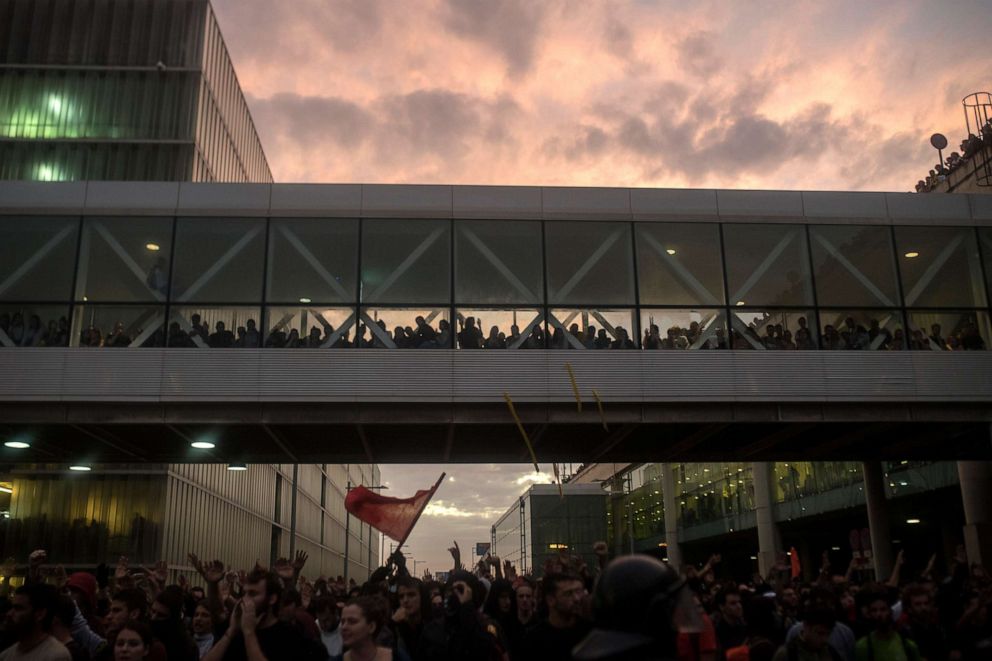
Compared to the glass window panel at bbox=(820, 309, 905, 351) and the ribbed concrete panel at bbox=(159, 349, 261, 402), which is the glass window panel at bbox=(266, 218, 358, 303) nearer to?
the ribbed concrete panel at bbox=(159, 349, 261, 402)

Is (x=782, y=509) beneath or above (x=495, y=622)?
above

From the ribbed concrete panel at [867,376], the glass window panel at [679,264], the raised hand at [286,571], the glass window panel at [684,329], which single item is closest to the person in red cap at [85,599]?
the raised hand at [286,571]

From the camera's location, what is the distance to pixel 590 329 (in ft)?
57.0

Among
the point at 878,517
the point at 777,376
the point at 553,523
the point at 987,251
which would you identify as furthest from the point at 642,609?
the point at 553,523

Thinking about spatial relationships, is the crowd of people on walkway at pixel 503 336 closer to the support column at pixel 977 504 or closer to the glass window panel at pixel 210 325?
the glass window panel at pixel 210 325

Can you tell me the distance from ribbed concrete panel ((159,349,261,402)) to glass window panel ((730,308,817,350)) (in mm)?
9544

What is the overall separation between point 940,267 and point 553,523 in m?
44.9

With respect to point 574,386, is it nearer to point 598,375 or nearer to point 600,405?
point 598,375

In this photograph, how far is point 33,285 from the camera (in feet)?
56.8

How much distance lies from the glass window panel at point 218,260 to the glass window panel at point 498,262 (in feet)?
13.4

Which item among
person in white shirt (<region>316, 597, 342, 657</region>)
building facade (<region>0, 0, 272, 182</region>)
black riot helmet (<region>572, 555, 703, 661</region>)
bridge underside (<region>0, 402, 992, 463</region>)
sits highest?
building facade (<region>0, 0, 272, 182</region>)

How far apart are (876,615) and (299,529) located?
5209cm

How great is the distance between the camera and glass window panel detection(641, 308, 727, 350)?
57.0 feet

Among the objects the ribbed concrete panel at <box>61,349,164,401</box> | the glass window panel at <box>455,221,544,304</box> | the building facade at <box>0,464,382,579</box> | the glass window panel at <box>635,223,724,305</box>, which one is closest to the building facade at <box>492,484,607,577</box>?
the building facade at <box>0,464,382,579</box>
